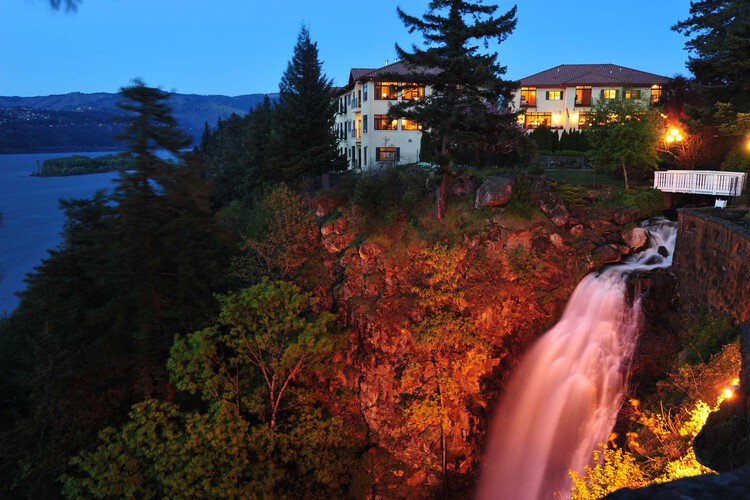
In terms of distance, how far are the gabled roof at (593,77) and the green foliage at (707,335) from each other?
130 ft

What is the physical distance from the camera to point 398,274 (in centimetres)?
2434

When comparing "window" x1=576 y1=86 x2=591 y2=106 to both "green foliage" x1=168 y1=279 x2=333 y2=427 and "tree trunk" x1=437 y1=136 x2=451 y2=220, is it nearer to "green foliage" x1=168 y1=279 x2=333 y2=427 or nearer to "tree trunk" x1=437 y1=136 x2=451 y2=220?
"tree trunk" x1=437 y1=136 x2=451 y2=220

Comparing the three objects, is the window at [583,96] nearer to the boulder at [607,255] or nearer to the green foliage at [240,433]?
the boulder at [607,255]

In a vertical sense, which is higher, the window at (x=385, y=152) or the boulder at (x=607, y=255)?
the window at (x=385, y=152)

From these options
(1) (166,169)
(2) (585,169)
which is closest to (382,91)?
(2) (585,169)

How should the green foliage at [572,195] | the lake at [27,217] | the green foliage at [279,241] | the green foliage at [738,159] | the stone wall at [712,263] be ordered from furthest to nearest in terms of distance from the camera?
the lake at [27,217], the green foliage at [279,241], the green foliage at [738,159], the green foliage at [572,195], the stone wall at [712,263]

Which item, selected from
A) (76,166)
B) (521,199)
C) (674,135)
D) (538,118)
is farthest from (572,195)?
(76,166)

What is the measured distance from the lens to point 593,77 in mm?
51156

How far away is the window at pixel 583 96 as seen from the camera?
2002 inches

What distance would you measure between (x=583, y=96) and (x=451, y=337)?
132 feet

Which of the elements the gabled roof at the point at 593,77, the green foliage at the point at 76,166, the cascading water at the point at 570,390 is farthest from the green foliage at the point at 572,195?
the green foliage at the point at 76,166

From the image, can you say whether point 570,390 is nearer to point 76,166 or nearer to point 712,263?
point 712,263

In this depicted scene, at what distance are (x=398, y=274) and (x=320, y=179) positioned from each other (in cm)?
1262

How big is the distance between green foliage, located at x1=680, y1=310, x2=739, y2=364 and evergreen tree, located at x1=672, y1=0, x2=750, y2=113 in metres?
14.7
